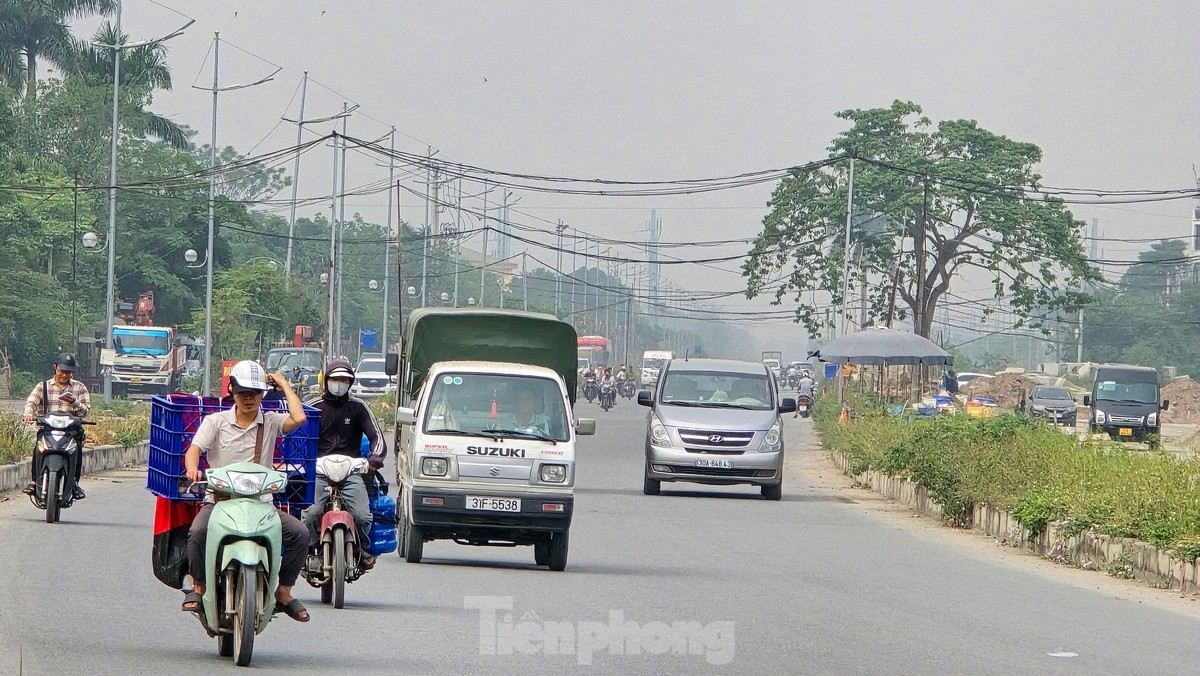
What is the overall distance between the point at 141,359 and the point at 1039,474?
4429 cm

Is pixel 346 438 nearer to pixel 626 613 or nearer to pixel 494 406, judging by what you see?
pixel 626 613

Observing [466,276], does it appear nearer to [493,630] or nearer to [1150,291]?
[1150,291]

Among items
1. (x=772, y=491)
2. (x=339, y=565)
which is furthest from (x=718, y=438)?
(x=339, y=565)

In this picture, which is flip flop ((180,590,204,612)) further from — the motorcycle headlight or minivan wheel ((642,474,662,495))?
minivan wheel ((642,474,662,495))

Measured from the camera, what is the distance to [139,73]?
7406 centimetres

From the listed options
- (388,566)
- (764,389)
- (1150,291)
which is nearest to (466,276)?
(1150,291)

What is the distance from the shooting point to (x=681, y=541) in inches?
687

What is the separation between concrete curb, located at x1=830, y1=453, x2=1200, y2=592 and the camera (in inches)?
584

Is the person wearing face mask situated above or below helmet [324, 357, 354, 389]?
below

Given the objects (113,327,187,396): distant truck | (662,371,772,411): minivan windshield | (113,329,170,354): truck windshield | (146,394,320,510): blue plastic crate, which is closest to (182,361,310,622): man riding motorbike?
(146,394,320,510): blue plastic crate

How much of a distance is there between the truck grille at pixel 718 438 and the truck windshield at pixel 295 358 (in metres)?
33.8

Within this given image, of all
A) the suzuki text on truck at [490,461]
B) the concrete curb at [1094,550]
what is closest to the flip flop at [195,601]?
the suzuki text on truck at [490,461]

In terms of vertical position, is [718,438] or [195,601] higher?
[195,601]

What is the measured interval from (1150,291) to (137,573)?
Result: 124 metres
